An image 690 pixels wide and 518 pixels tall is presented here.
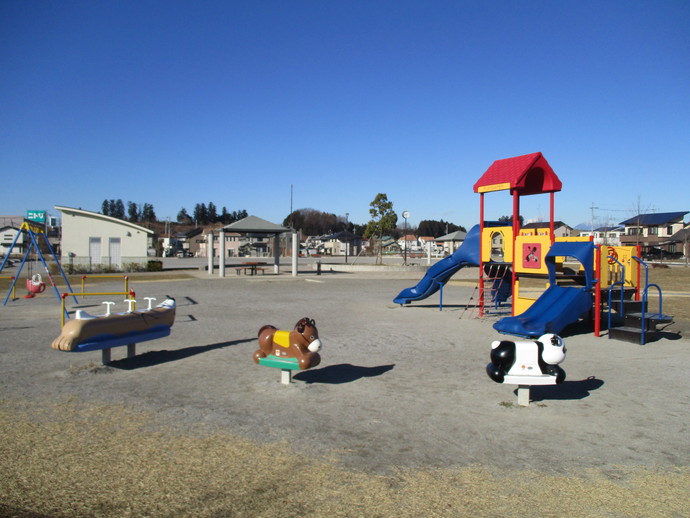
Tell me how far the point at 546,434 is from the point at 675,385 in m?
3.28

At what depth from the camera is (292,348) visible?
6977 millimetres

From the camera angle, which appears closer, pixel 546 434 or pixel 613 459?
pixel 613 459

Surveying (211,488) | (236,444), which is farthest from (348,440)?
(211,488)

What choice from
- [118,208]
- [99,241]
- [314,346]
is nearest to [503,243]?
[314,346]

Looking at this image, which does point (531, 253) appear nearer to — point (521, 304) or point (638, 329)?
point (521, 304)

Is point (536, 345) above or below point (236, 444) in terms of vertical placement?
above

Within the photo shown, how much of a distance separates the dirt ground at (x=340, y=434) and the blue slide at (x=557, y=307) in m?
0.82

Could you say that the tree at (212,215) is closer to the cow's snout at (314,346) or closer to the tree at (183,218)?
the tree at (183,218)

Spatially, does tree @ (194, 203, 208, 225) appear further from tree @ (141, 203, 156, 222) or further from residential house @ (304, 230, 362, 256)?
residential house @ (304, 230, 362, 256)

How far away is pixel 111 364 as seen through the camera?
8.25m

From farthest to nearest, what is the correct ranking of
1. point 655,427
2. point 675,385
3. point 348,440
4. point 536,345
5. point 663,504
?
point 675,385
point 536,345
point 655,427
point 348,440
point 663,504

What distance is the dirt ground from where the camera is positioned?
154 inches

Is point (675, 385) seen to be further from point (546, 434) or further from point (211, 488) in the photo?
point (211, 488)

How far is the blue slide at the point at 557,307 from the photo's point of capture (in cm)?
1065
